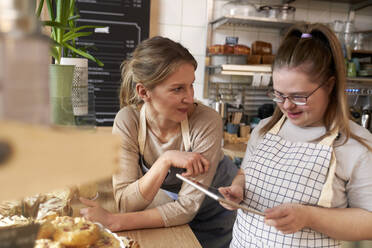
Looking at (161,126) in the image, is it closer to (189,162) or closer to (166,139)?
(166,139)

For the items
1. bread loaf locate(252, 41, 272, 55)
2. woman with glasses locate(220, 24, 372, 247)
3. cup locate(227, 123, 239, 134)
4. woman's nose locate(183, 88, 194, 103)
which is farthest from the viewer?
bread loaf locate(252, 41, 272, 55)

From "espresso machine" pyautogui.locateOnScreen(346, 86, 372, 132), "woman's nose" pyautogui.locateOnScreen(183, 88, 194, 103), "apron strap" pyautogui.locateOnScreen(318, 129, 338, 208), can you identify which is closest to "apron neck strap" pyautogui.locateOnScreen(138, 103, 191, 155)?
"woman's nose" pyautogui.locateOnScreen(183, 88, 194, 103)

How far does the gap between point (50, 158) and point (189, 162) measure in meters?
1.01

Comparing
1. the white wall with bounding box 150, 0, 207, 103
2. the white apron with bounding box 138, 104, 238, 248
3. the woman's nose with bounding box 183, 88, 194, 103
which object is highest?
the white wall with bounding box 150, 0, 207, 103

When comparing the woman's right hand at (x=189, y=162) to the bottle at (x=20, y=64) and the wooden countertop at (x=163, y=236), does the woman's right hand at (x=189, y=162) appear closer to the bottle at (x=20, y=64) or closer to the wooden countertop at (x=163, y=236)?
the wooden countertop at (x=163, y=236)

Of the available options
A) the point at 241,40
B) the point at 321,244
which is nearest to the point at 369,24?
the point at 241,40

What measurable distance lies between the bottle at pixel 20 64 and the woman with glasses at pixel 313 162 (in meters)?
0.85

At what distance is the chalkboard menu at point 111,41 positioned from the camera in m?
2.70

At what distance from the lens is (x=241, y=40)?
2.98 metres

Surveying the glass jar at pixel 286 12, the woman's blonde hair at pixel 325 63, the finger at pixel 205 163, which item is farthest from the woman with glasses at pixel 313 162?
the glass jar at pixel 286 12

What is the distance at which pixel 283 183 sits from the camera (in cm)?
115

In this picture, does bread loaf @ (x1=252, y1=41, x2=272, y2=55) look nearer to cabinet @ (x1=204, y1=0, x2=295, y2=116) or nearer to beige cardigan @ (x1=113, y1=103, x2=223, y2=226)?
cabinet @ (x1=204, y1=0, x2=295, y2=116)

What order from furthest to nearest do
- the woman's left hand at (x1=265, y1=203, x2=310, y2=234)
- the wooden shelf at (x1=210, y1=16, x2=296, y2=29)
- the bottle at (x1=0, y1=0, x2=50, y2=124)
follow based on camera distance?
the wooden shelf at (x1=210, y1=16, x2=296, y2=29)
the woman's left hand at (x1=265, y1=203, x2=310, y2=234)
the bottle at (x1=0, y1=0, x2=50, y2=124)

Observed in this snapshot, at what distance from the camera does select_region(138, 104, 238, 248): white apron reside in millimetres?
1375
